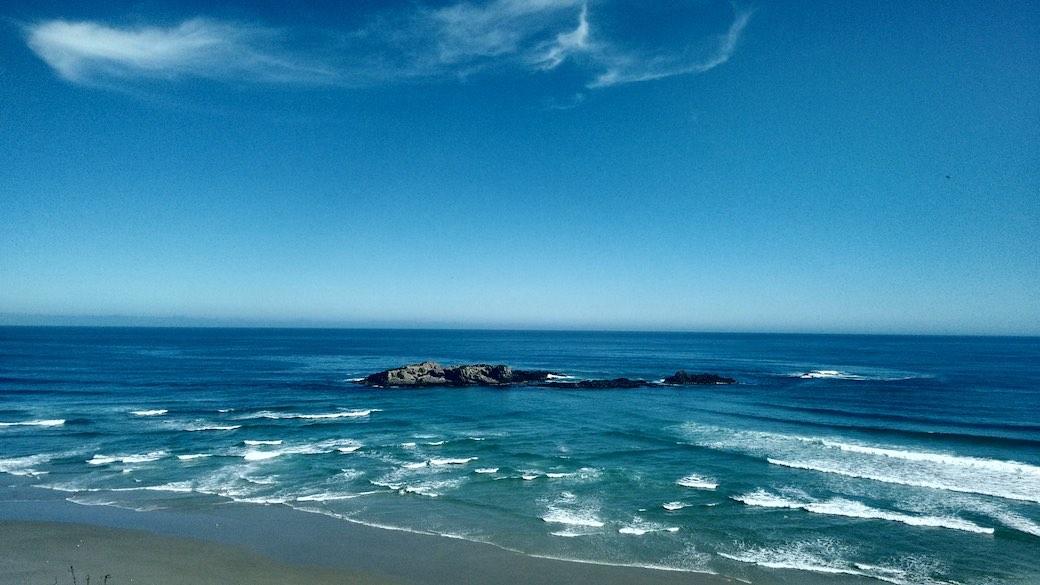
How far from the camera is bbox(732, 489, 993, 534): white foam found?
68.4 ft

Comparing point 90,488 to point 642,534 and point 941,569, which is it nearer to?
point 642,534

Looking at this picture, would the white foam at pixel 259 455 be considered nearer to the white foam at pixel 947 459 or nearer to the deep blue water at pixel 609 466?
the deep blue water at pixel 609 466

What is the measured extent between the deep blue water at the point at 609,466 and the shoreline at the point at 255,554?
1.09 metres

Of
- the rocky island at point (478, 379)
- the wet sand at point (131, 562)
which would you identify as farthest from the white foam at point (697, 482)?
the rocky island at point (478, 379)

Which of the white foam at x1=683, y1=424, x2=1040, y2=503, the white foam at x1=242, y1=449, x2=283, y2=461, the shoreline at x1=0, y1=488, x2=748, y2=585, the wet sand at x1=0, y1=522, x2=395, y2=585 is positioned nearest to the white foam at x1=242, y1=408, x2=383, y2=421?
the white foam at x1=242, y1=449, x2=283, y2=461

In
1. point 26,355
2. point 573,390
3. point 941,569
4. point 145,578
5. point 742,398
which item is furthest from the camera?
point 26,355

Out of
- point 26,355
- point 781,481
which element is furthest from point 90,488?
point 26,355

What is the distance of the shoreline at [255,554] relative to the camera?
16406 millimetres

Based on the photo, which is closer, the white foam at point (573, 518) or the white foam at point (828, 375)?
the white foam at point (573, 518)

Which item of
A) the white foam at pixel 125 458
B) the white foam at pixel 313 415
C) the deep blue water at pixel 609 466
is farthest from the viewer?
the white foam at pixel 313 415

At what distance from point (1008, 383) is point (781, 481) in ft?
191

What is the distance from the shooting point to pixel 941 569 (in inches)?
688

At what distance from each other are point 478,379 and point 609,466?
38.3 metres

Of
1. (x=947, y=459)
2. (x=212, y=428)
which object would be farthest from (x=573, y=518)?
(x=212, y=428)
